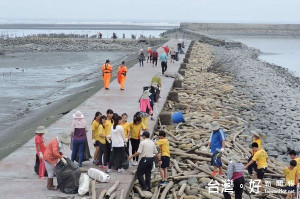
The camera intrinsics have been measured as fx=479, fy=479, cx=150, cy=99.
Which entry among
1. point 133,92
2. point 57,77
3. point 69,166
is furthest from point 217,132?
point 57,77

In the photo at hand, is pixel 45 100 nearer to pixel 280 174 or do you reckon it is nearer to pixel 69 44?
pixel 280 174

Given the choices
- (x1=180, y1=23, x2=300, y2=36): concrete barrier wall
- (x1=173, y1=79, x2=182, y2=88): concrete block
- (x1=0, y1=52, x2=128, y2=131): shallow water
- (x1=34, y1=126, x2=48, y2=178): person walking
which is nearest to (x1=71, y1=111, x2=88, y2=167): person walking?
(x1=34, y1=126, x2=48, y2=178): person walking

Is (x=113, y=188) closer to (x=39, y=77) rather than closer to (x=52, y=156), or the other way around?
(x=52, y=156)

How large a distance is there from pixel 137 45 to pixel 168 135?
50.6 meters

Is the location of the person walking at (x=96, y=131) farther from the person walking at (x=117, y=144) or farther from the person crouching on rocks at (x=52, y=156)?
the person crouching on rocks at (x=52, y=156)

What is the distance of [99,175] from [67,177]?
70 centimetres

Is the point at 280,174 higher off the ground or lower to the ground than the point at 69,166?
lower

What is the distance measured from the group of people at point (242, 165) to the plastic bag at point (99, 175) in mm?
2320

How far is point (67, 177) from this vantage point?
8977 millimetres

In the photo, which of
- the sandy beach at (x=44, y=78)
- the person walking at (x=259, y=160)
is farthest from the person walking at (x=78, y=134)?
the person walking at (x=259, y=160)

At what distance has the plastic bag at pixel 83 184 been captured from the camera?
883cm

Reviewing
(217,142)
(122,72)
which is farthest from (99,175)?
(122,72)

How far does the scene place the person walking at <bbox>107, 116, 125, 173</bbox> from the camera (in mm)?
9703

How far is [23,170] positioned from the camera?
33.4 feet
